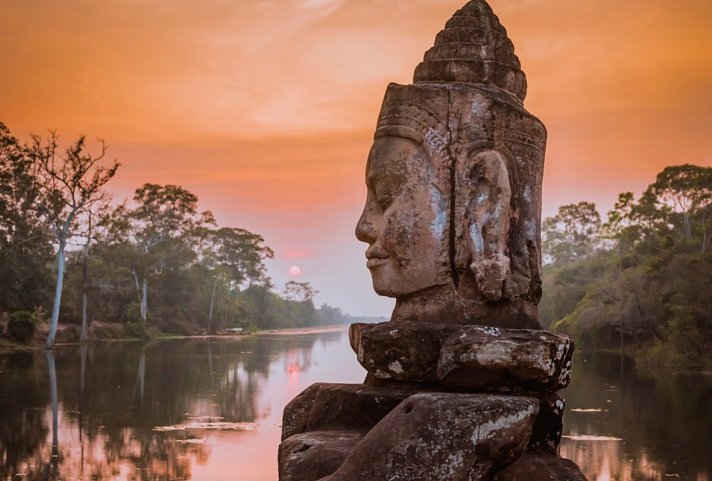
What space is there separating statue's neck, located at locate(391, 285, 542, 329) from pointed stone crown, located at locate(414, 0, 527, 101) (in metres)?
1.29

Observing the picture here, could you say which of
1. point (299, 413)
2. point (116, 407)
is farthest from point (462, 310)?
point (116, 407)

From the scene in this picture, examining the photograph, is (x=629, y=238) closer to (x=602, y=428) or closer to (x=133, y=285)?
(x=133, y=285)

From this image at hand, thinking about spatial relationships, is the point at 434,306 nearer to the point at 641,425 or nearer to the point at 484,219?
the point at 484,219

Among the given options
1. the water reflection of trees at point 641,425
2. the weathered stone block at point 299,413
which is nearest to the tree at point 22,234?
the water reflection of trees at point 641,425

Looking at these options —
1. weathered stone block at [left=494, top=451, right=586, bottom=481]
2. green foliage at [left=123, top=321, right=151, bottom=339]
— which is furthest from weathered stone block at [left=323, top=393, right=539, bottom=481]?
green foliage at [left=123, top=321, right=151, bottom=339]

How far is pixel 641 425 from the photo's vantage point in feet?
67.8

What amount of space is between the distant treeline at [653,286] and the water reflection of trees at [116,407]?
15.5m

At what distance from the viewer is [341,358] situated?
40.7m

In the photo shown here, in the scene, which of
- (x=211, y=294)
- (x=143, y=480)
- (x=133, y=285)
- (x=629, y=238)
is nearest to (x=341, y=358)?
(x=629, y=238)

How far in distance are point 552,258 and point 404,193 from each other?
80150 millimetres

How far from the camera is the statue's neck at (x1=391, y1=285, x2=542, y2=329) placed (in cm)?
551

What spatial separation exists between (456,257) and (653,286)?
38.0 metres

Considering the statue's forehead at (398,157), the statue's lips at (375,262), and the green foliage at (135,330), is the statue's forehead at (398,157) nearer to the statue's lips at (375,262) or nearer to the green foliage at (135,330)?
Answer: the statue's lips at (375,262)

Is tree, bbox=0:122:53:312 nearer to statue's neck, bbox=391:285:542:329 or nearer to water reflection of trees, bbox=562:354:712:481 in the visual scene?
water reflection of trees, bbox=562:354:712:481
